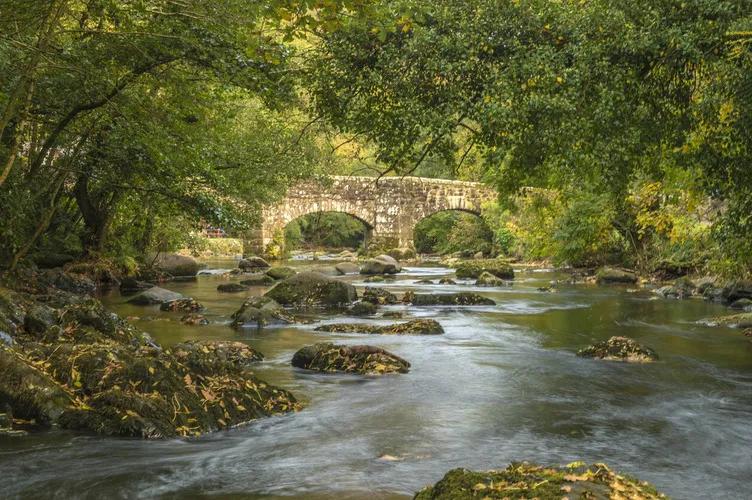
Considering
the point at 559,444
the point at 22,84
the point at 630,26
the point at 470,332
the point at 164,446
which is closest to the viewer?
the point at 164,446

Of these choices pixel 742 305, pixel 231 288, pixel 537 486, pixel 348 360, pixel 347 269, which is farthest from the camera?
pixel 347 269

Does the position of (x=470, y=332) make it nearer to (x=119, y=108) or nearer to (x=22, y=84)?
(x=119, y=108)

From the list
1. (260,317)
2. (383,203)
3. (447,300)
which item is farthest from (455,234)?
(260,317)

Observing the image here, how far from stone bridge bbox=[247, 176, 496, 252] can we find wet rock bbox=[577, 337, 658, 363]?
2901cm

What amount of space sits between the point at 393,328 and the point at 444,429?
623cm

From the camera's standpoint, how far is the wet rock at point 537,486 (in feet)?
12.9

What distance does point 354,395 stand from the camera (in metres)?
8.92

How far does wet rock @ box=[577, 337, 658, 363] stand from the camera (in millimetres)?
11508

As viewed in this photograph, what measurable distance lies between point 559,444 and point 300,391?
3.13m

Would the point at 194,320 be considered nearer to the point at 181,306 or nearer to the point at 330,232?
the point at 181,306

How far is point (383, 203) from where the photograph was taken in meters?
42.2

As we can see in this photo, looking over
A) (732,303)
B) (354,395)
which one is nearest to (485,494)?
(354,395)

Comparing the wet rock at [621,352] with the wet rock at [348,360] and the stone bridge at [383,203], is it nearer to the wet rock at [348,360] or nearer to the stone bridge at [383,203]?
the wet rock at [348,360]

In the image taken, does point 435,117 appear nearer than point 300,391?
No
